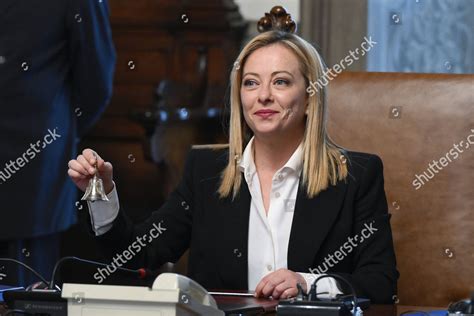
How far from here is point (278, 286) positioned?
7.03ft

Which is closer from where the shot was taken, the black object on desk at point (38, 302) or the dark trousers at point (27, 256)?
the black object on desk at point (38, 302)

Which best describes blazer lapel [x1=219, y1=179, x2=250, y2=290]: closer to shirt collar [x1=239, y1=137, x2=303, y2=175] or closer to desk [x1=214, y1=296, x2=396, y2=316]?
shirt collar [x1=239, y1=137, x2=303, y2=175]

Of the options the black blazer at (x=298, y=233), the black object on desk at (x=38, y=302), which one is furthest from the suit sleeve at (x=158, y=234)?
the black object on desk at (x=38, y=302)

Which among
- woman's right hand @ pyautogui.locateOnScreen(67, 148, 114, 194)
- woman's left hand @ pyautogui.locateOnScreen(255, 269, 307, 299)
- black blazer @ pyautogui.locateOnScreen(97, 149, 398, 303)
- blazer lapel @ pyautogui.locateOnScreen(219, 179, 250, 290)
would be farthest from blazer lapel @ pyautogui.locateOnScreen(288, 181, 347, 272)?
woman's right hand @ pyautogui.locateOnScreen(67, 148, 114, 194)

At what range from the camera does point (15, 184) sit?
3.80 metres

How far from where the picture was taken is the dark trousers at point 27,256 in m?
3.75

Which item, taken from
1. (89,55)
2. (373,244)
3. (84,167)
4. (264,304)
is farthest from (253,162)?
(89,55)

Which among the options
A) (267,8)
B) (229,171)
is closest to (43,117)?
(229,171)

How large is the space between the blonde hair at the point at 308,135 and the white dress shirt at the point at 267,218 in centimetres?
3

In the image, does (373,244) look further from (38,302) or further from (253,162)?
(38,302)

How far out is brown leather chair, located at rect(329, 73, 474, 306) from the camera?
2.60 meters

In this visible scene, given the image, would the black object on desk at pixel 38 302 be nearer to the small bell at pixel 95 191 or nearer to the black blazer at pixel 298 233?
the small bell at pixel 95 191

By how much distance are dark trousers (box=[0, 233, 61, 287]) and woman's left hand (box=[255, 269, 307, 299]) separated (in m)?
1.68

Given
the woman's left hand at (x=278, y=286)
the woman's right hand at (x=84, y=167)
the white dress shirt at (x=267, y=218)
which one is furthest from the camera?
the white dress shirt at (x=267, y=218)
